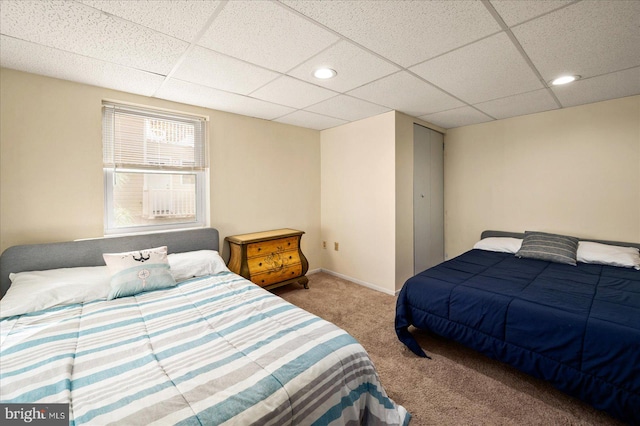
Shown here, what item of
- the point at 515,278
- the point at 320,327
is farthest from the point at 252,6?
the point at 515,278

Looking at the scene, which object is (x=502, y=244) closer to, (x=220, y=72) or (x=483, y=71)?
(x=483, y=71)

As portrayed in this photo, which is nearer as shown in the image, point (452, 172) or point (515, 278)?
point (515, 278)

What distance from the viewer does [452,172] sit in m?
4.26

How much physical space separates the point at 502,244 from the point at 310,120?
292cm

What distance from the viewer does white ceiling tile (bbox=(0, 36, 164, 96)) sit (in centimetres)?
186

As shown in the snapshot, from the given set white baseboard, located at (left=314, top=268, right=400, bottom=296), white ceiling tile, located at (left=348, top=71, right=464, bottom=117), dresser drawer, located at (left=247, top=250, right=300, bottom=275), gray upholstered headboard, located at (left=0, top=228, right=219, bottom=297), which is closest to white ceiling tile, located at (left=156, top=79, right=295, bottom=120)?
white ceiling tile, located at (left=348, top=71, right=464, bottom=117)

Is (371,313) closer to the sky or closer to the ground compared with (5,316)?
closer to the ground

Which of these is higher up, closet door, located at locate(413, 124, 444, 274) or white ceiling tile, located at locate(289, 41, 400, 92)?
white ceiling tile, located at locate(289, 41, 400, 92)

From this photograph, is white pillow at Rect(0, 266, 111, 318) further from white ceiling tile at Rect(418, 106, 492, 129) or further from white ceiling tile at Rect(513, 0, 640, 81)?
white ceiling tile at Rect(418, 106, 492, 129)

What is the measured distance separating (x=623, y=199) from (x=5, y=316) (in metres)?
5.45

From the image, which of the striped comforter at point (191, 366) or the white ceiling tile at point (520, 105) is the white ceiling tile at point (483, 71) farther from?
the striped comforter at point (191, 366)

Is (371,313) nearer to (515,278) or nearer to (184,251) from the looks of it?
(515,278)

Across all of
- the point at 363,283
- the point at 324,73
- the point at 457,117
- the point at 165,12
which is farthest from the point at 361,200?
the point at 165,12

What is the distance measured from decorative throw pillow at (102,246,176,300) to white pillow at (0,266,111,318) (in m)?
0.08
